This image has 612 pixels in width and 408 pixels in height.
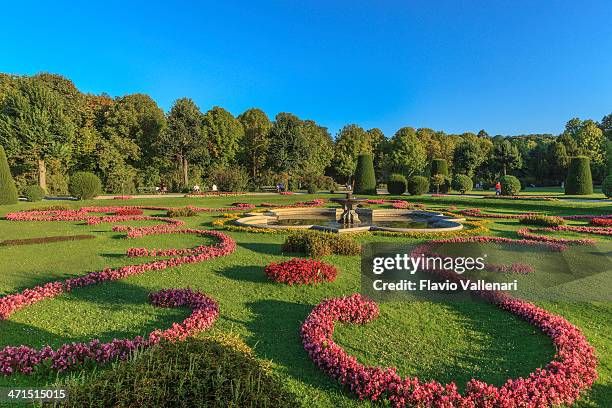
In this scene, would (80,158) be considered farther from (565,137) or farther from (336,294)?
(565,137)

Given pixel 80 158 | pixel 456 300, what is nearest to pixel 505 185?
pixel 456 300

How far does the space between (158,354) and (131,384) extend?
26cm

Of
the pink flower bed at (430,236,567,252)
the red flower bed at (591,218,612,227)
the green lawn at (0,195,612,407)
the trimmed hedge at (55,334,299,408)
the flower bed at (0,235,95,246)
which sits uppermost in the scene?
the trimmed hedge at (55,334,299,408)

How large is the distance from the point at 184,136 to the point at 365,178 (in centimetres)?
2219

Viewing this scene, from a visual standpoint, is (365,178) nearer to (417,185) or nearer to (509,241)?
(417,185)

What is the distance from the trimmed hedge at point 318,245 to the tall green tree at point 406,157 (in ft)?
167

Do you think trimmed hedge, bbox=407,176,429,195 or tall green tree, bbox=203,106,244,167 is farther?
tall green tree, bbox=203,106,244,167

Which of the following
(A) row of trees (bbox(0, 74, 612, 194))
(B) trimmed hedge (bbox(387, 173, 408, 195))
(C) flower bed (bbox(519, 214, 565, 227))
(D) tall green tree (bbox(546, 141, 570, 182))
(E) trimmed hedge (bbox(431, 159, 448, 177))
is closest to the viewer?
(C) flower bed (bbox(519, 214, 565, 227))

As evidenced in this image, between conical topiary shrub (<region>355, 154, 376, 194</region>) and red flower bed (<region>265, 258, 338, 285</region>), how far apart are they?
3057 cm

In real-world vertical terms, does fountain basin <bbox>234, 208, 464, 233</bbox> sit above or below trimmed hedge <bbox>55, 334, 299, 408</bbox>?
below

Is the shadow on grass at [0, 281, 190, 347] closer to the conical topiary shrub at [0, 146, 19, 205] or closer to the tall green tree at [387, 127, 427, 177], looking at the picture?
the conical topiary shrub at [0, 146, 19, 205]

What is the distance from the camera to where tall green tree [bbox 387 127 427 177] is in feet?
189

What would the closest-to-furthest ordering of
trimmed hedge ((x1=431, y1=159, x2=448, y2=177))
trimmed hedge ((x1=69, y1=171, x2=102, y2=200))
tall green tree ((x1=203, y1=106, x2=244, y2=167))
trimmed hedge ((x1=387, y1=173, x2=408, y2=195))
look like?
trimmed hedge ((x1=69, y1=171, x2=102, y2=200)), trimmed hedge ((x1=387, y1=173, x2=408, y2=195)), trimmed hedge ((x1=431, y1=159, x2=448, y2=177)), tall green tree ((x1=203, y1=106, x2=244, y2=167))

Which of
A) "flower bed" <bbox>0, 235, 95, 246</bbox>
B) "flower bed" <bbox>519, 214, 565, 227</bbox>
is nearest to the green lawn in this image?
"flower bed" <bbox>0, 235, 95, 246</bbox>
